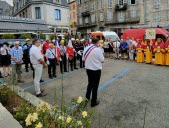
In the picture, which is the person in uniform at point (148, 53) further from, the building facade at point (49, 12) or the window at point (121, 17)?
the window at point (121, 17)

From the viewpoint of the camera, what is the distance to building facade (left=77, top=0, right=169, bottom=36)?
135 feet

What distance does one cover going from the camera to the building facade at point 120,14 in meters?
41.2

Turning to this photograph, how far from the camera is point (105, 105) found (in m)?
5.50

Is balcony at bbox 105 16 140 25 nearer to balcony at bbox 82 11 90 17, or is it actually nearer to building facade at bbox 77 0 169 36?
building facade at bbox 77 0 169 36

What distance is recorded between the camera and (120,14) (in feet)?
158

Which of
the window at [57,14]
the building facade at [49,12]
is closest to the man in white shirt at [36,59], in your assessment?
the building facade at [49,12]

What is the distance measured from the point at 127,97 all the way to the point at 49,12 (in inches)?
1309

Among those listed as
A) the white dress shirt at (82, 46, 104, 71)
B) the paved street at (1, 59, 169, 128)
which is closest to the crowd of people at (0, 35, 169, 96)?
the paved street at (1, 59, 169, 128)

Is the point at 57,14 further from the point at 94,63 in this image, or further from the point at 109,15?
the point at 94,63

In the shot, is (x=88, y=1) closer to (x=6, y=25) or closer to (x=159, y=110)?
(x=6, y=25)

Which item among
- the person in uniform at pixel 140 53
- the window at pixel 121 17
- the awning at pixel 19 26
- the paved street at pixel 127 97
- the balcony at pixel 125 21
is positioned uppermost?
the window at pixel 121 17

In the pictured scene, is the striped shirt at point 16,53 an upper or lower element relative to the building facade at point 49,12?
lower

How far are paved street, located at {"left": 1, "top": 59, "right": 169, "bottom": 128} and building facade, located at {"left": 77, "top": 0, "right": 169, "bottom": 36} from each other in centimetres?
3428

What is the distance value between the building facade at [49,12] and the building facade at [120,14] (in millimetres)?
13960
